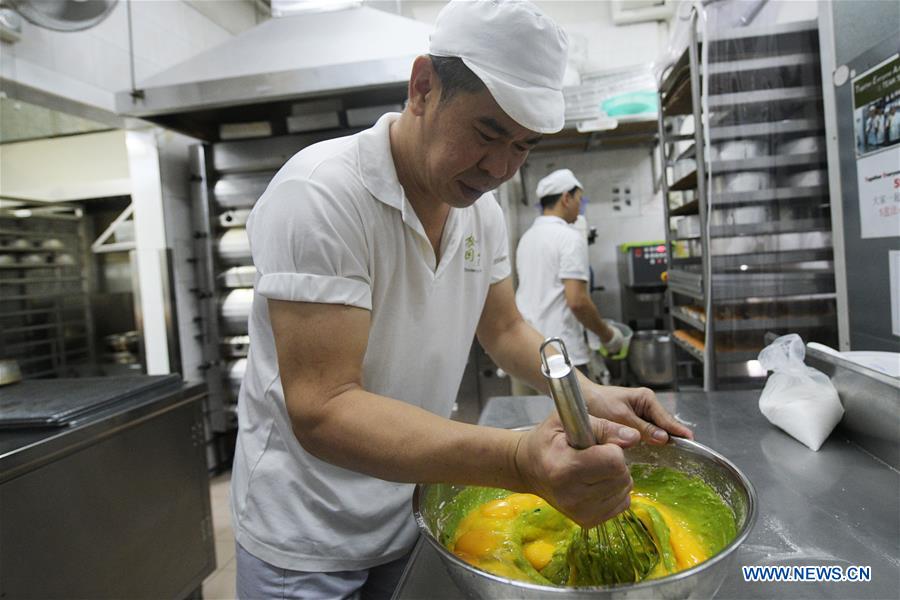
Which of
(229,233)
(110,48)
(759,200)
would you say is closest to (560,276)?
(759,200)

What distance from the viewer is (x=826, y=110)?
73.0 inches

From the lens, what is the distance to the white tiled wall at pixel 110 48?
2.61 meters

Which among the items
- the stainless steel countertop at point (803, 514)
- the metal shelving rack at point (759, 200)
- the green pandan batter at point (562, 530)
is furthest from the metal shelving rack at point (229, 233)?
the green pandan batter at point (562, 530)

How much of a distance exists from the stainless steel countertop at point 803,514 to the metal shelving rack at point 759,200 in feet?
2.54

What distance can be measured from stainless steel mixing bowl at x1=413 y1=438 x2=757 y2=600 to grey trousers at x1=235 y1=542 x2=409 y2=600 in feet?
0.99

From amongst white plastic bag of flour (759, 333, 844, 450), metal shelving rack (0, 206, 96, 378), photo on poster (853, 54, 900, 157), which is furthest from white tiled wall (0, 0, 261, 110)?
photo on poster (853, 54, 900, 157)

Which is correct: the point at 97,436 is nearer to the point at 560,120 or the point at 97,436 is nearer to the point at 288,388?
the point at 288,388

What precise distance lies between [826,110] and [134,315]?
3685mm

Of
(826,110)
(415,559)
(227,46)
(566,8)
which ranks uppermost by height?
(566,8)

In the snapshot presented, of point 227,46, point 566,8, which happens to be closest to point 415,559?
point 227,46

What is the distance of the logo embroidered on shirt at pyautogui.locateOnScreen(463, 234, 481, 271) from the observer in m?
1.10

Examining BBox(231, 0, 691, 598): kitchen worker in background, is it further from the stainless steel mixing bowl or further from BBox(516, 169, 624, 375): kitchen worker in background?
BBox(516, 169, 624, 375): kitchen worker in background

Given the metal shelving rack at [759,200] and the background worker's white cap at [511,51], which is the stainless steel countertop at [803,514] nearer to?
the background worker's white cap at [511,51]
